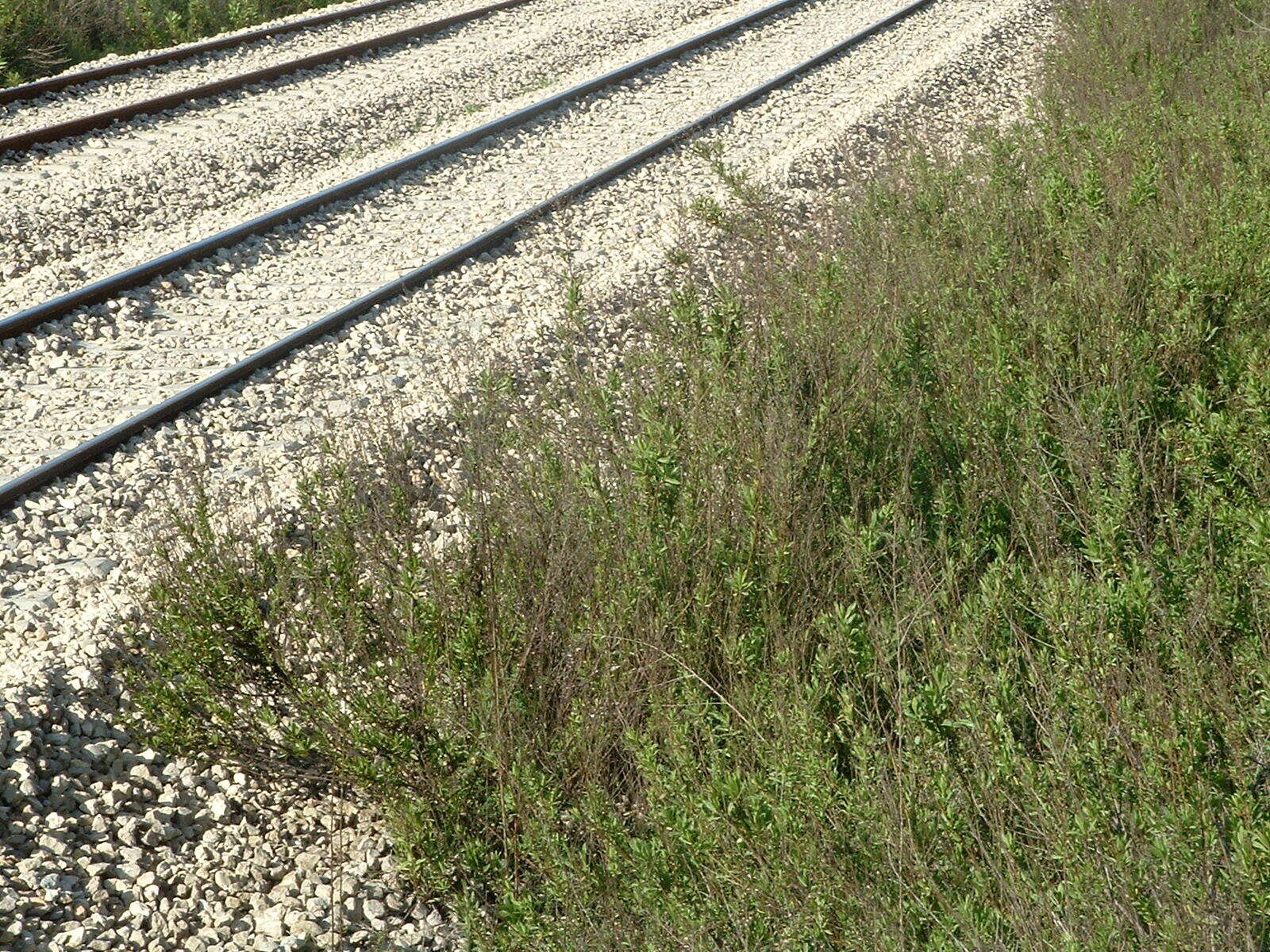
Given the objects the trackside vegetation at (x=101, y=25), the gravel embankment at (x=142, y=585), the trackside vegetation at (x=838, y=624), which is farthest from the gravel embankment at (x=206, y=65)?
the trackside vegetation at (x=838, y=624)

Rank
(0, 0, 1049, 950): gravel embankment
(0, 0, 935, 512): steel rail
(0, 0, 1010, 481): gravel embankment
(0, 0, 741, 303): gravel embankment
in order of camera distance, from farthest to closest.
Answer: (0, 0, 741, 303): gravel embankment < (0, 0, 1010, 481): gravel embankment < (0, 0, 935, 512): steel rail < (0, 0, 1049, 950): gravel embankment

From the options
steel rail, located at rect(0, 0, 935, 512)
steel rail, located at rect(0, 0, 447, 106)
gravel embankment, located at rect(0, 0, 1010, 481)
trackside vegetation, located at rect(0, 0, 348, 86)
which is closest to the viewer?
steel rail, located at rect(0, 0, 935, 512)

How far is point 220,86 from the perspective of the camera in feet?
41.1

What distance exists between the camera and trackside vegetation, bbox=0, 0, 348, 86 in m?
13.1

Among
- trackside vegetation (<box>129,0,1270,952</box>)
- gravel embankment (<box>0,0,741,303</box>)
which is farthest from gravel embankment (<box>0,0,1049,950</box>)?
gravel embankment (<box>0,0,741,303</box>)

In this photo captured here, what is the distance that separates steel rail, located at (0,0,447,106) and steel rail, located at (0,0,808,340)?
4.07 metres

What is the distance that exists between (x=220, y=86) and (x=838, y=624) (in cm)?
1088

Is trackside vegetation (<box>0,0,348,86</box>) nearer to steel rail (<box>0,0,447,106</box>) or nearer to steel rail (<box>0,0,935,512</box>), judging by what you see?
steel rail (<box>0,0,447,106</box>)

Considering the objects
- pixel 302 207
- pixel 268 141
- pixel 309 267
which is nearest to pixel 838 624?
pixel 309 267

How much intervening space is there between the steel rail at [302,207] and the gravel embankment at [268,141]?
0.32 m

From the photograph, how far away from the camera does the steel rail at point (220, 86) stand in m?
10.9

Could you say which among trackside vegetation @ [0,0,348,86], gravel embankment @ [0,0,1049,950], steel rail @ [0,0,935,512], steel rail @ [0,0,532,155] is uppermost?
trackside vegetation @ [0,0,348,86]

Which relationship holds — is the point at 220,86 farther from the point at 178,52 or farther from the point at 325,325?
the point at 325,325

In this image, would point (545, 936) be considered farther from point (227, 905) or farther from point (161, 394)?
point (161, 394)
